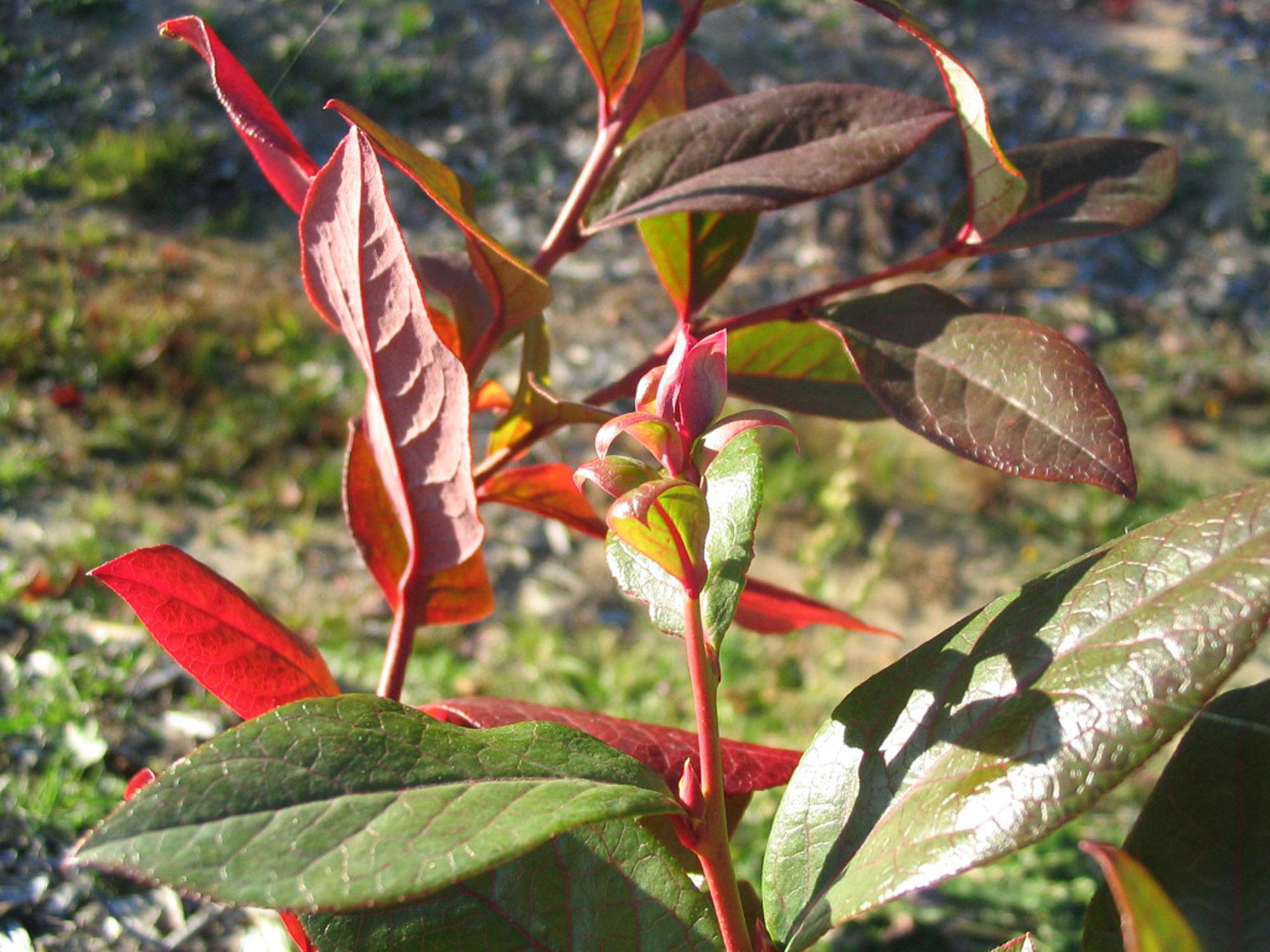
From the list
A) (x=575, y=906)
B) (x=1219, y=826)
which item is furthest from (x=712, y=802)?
(x=1219, y=826)

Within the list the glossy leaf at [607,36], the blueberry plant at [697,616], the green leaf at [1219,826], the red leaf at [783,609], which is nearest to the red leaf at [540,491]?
the blueberry plant at [697,616]

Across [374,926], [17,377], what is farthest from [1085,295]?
[374,926]

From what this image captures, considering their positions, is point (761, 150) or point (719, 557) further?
point (761, 150)

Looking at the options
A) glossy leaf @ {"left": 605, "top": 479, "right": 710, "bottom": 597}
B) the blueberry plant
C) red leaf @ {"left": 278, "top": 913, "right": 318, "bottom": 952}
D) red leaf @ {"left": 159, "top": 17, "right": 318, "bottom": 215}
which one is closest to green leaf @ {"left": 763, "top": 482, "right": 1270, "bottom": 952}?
the blueberry plant

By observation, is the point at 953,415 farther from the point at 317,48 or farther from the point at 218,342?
the point at 317,48

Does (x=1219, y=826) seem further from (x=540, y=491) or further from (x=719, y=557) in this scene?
(x=540, y=491)
